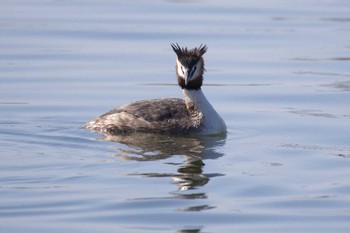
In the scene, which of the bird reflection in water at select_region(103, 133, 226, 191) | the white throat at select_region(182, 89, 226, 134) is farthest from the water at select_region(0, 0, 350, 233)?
the white throat at select_region(182, 89, 226, 134)

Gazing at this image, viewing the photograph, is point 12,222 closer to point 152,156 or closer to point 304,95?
point 152,156

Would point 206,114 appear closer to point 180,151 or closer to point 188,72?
point 188,72

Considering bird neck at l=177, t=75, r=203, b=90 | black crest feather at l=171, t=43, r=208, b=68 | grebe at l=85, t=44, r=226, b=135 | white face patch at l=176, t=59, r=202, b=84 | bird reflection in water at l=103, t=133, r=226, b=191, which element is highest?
black crest feather at l=171, t=43, r=208, b=68

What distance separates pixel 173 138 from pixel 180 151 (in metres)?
0.97

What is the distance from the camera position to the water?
39.9 feet

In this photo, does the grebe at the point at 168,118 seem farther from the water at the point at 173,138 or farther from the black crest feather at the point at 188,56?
the water at the point at 173,138

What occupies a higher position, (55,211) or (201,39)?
(201,39)

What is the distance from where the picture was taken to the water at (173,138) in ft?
39.9

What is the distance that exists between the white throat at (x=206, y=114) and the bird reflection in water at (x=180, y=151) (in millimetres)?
124

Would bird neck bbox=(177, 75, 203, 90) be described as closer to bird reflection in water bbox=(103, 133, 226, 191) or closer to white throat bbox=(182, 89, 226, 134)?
white throat bbox=(182, 89, 226, 134)

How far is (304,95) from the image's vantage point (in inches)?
747

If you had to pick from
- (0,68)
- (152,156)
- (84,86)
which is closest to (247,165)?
(152,156)

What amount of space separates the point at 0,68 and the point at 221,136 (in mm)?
5618

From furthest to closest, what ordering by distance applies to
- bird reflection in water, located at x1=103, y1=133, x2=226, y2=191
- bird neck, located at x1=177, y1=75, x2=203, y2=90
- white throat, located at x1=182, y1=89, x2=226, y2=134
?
bird neck, located at x1=177, y1=75, x2=203, y2=90, white throat, located at x1=182, y1=89, x2=226, y2=134, bird reflection in water, located at x1=103, y1=133, x2=226, y2=191
